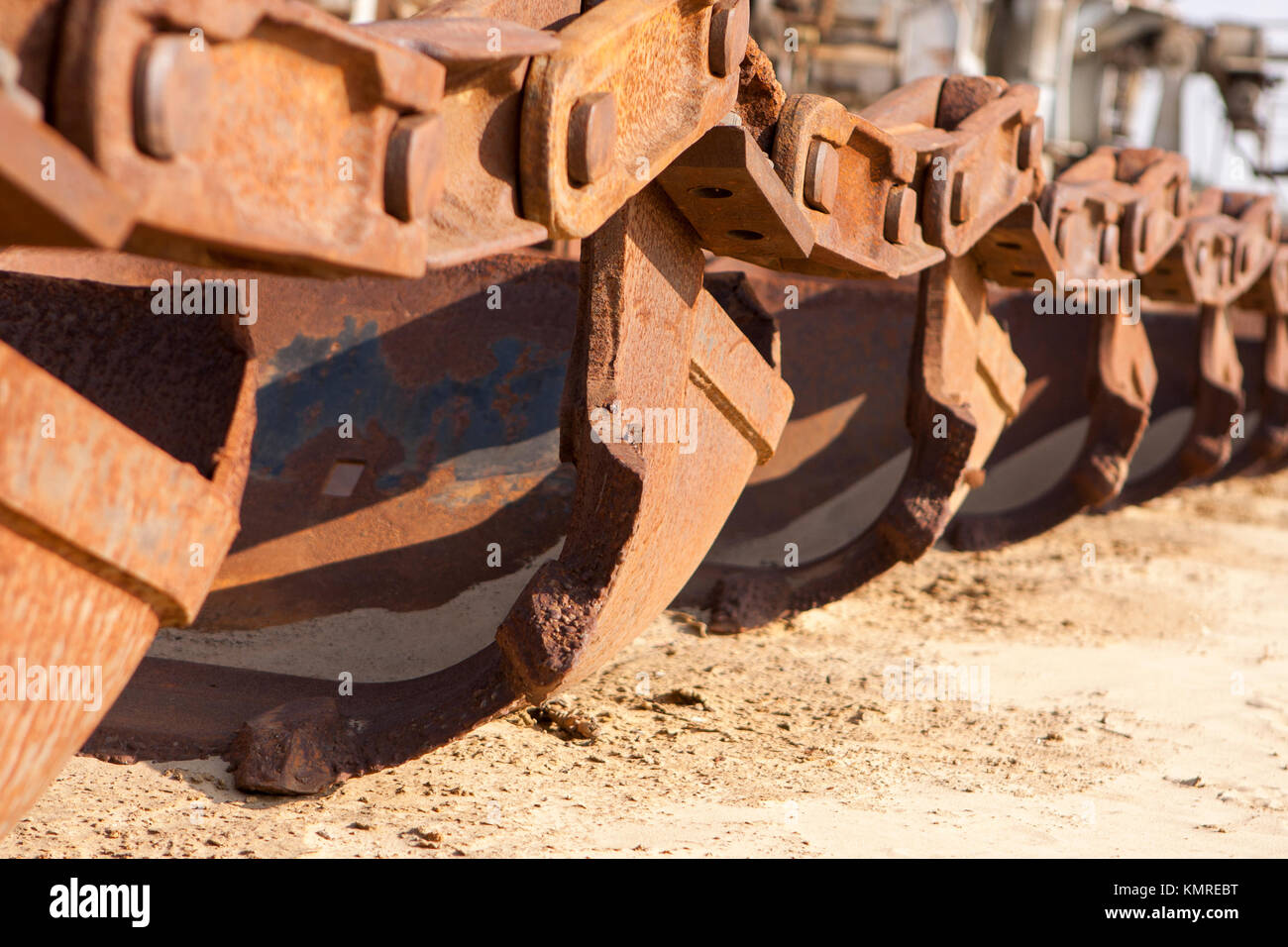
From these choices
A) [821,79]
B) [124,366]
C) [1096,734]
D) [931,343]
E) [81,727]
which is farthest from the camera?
[821,79]

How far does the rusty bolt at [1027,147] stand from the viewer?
2801mm

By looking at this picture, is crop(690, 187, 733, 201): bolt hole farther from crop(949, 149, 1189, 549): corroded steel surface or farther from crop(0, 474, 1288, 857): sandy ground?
crop(949, 149, 1189, 549): corroded steel surface

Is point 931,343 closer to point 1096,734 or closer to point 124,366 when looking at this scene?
point 1096,734

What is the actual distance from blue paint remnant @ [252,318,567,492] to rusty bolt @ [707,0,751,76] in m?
1.42

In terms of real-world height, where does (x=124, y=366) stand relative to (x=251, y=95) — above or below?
below

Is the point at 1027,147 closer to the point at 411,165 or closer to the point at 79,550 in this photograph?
the point at 411,165

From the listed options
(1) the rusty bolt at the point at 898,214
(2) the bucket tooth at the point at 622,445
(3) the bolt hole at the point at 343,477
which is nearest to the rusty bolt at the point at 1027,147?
(1) the rusty bolt at the point at 898,214

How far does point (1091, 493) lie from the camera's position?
13.5 feet

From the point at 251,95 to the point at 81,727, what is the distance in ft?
2.17

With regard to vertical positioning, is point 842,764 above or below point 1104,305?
below

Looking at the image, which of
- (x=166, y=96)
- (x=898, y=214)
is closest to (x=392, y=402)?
(x=898, y=214)

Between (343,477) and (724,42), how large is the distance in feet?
5.28

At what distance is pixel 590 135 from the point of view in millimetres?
1393

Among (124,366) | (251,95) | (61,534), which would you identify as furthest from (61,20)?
(124,366)
